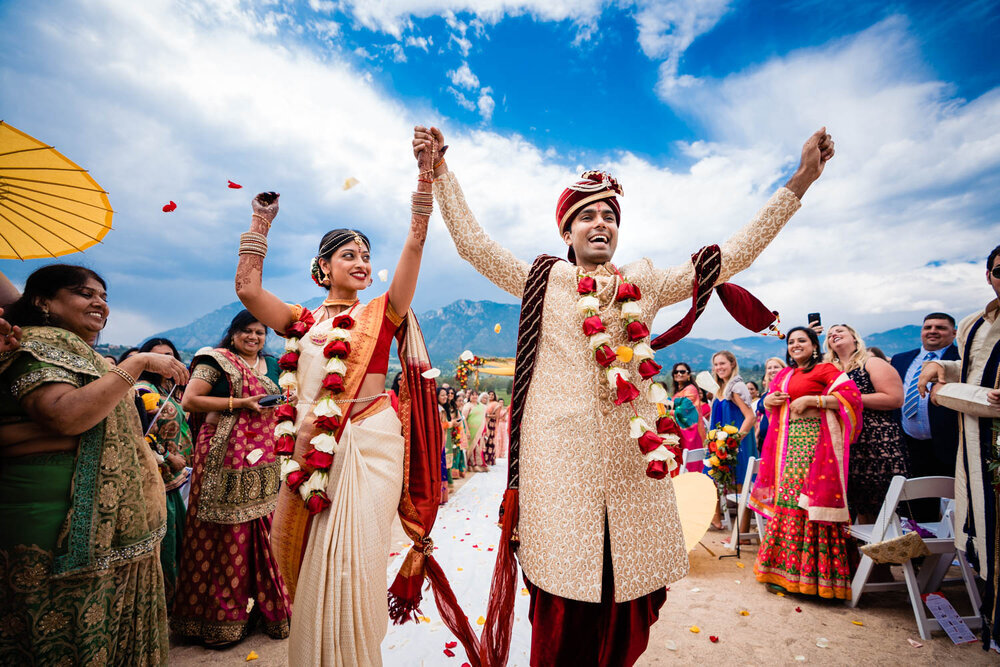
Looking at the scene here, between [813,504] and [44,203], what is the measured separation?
5.99m

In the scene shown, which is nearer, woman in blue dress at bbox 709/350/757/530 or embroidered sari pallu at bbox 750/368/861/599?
embroidered sari pallu at bbox 750/368/861/599

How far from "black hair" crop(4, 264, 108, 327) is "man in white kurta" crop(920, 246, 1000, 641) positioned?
513cm

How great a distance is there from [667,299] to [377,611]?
1.95 metres

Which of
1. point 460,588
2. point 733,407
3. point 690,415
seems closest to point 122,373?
point 460,588

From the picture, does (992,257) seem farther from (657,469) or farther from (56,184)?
(56,184)

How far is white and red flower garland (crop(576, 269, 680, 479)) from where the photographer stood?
5.94 feet

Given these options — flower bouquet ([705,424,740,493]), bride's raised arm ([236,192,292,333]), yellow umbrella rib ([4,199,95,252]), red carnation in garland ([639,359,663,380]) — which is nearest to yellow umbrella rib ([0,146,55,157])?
yellow umbrella rib ([4,199,95,252])

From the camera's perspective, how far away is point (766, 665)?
115 inches

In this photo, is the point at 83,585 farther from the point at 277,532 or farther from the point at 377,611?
the point at 377,611

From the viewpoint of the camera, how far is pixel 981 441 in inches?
106

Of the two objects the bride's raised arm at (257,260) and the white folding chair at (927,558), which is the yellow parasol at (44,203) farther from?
Answer: the white folding chair at (927,558)

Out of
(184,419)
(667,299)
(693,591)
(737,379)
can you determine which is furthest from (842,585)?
(184,419)

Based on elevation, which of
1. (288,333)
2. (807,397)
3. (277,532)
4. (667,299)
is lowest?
(277,532)

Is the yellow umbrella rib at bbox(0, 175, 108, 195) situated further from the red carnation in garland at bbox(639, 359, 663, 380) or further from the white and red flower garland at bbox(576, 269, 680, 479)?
the red carnation in garland at bbox(639, 359, 663, 380)
